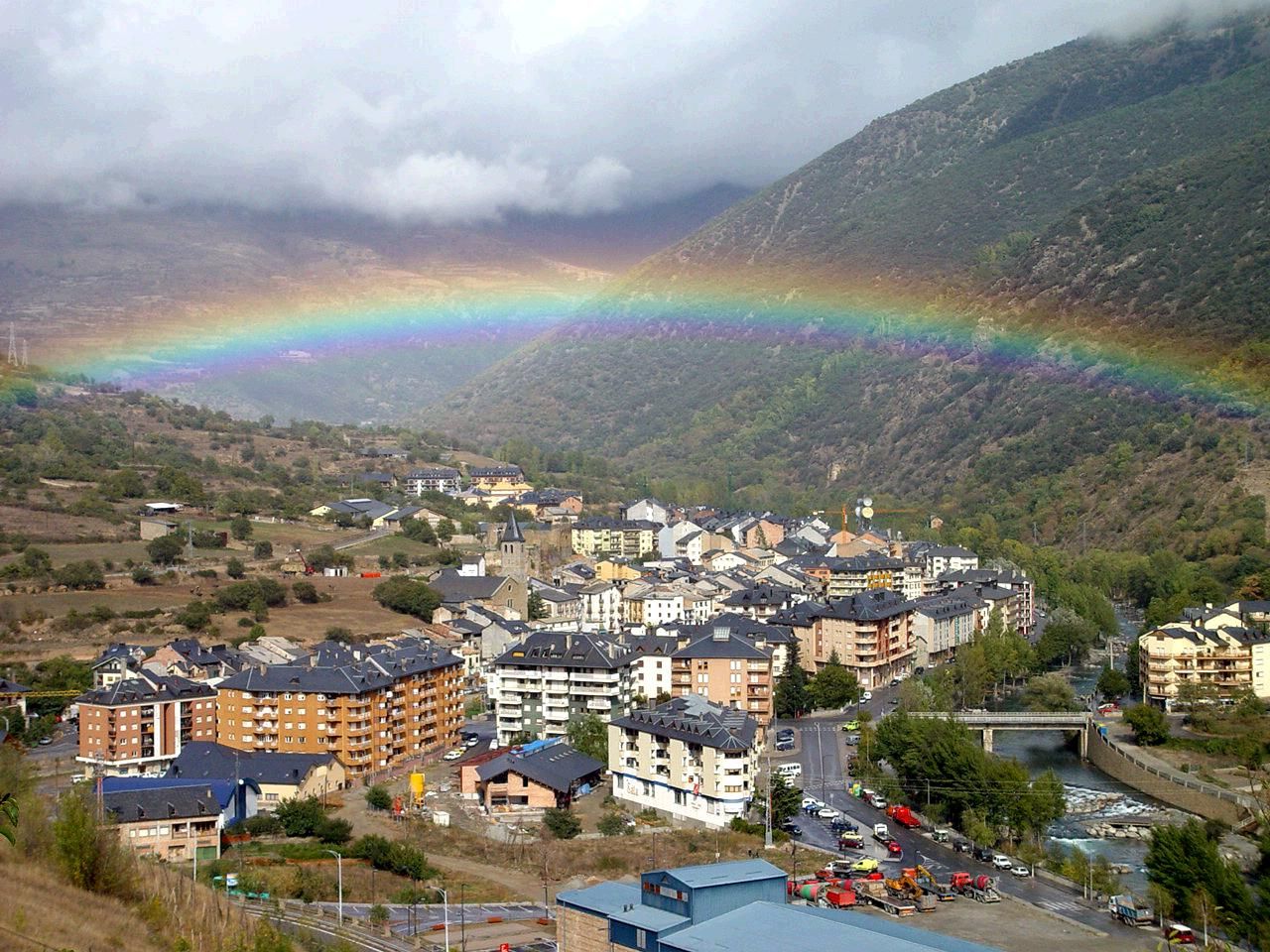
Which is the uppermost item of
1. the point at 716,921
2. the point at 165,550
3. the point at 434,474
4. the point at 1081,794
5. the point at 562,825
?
the point at 434,474

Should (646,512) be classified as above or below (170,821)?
above

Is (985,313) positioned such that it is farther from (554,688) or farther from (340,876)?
(340,876)

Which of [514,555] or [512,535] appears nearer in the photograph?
[514,555]

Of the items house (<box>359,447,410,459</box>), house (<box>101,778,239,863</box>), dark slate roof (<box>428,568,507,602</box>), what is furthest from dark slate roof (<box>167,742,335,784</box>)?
house (<box>359,447,410,459</box>)

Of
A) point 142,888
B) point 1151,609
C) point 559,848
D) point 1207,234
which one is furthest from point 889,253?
point 142,888

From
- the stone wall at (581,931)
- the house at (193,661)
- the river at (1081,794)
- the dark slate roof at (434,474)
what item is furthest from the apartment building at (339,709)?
the dark slate roof at (434,474)

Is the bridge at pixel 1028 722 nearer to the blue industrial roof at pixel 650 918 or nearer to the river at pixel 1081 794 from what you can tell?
the river at pixel 1081 794

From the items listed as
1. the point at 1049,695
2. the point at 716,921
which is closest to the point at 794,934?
the point at 716,921

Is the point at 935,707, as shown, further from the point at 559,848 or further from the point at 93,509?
the point at 93,509
